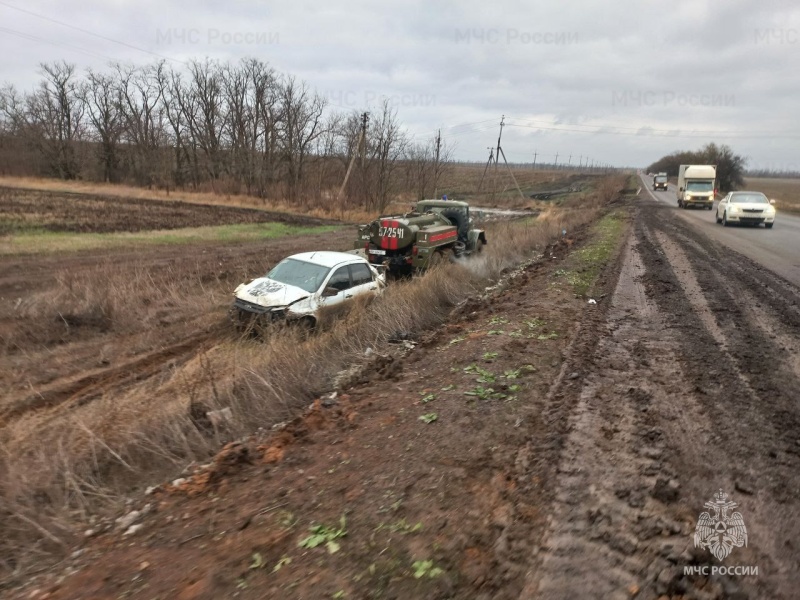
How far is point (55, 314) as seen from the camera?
10484mm

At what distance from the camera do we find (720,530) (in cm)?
291

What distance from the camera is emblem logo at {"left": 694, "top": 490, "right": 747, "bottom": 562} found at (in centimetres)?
278

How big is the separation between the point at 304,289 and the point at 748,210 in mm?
20976

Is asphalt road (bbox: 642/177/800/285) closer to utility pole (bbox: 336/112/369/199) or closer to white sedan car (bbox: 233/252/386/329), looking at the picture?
white sedan car (bbox: 233/252/386/329)

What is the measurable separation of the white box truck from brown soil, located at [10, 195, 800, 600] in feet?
104

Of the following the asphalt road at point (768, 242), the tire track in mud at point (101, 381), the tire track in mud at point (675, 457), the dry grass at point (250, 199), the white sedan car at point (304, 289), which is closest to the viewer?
the tire track in mud at point (675, 457)

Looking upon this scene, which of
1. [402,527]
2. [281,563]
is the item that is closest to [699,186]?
[402,527]

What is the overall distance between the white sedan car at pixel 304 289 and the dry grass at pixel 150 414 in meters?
0.49

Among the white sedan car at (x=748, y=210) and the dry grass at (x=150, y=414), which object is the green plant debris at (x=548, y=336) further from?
the white sedan car at (x=748, y=210)

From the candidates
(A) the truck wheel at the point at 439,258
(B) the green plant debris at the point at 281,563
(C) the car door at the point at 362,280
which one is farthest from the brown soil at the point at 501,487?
(A) the truck wheel at the point at 439,258

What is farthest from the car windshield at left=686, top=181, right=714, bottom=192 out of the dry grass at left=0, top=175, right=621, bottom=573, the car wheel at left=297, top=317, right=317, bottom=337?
the car wheel at left=297, top=317, right=317, bottom=337

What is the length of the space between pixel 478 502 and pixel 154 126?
2785 inches

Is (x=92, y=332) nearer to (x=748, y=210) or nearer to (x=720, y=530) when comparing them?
(x=720, y=530)

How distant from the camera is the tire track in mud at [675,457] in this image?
2.63 m
